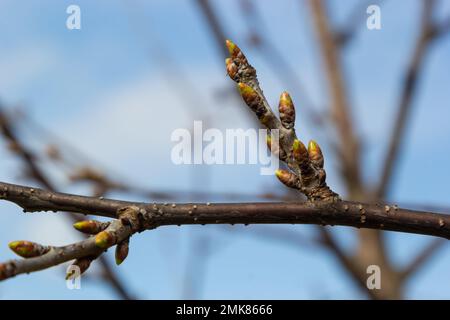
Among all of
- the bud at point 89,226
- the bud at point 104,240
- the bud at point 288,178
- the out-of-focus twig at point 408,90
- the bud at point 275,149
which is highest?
the out-of-focus twig at point 408,90

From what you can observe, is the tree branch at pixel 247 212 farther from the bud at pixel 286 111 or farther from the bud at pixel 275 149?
the bud at pixel 286 111

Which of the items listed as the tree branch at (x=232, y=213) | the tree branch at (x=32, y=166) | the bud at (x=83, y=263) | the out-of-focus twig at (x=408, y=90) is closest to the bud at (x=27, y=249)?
the bud at (x=83, y=263)

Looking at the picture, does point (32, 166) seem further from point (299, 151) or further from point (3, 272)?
point (3, 272)

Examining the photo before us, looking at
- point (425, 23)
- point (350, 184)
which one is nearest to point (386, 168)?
point (350, 184)

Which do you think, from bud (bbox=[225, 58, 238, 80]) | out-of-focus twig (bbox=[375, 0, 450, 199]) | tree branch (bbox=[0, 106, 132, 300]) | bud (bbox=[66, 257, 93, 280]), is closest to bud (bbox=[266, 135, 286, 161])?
bud (bbox=[225, 58, 238, 80])
